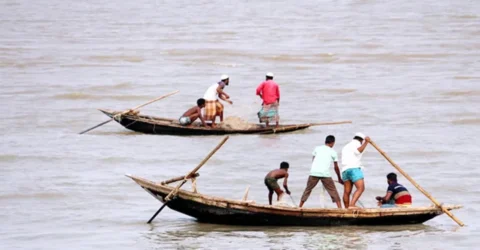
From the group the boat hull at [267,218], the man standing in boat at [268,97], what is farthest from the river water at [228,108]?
the man standing in boat at [268,97]

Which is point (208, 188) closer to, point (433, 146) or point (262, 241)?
point (262, 241)

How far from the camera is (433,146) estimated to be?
17875 millimetres

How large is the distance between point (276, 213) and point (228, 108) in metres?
7.63

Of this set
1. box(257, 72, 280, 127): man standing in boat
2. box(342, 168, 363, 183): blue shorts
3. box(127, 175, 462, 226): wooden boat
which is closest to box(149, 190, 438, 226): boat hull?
box(127, 175, 462, 226): wooden boat

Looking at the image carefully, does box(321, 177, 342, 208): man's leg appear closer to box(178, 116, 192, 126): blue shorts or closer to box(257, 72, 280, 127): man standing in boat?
box(257, 72, 280, 127): man standing in boat

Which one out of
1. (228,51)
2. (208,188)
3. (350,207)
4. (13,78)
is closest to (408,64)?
(228,51)

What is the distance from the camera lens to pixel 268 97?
59.1 feet

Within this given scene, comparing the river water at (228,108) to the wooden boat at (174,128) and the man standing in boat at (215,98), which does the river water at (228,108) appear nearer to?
the wooden boat at (174,128)

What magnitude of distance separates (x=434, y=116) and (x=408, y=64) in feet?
25.0

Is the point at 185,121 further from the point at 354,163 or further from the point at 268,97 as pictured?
the point at 354,163

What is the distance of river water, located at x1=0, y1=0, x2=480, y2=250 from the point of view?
12422 mm

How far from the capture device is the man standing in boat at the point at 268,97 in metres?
18.0

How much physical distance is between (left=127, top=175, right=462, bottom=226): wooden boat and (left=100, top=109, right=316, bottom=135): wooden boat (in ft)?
19.7

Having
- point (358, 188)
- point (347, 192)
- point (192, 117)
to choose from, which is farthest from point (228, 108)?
point (358, 188)
